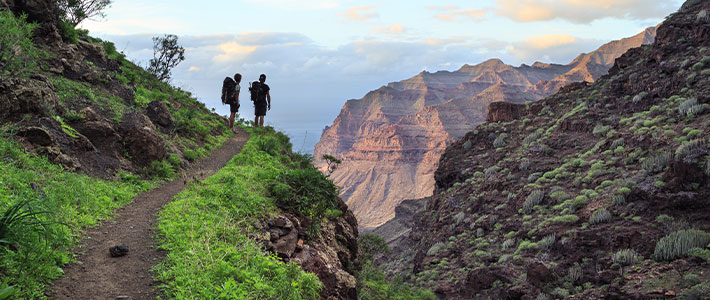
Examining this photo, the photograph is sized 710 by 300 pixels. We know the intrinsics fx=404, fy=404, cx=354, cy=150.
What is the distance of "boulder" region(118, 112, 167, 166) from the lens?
9.18 metres

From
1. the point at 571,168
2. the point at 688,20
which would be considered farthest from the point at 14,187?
the point at 688,20

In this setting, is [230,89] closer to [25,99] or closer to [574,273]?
[25,99]

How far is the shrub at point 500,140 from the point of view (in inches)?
→ 1045

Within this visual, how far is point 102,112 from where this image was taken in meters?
9.61

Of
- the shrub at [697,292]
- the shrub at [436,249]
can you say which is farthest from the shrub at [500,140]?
the shrub at [697,292]

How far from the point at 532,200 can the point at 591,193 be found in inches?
108

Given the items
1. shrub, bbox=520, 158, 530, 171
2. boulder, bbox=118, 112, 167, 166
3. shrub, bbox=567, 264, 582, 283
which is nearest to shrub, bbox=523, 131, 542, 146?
shrub, bbox=520, 158, 530, 171

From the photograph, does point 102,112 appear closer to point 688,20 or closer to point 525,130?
point 525,130

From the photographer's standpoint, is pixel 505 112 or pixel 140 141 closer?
pixel 140 141

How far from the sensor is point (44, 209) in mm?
4711

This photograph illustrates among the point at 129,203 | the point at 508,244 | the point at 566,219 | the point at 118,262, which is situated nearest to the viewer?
the point at 118,262

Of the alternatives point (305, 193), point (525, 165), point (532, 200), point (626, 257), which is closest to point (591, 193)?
point (532, 200)

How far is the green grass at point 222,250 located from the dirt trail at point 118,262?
19 centimetres

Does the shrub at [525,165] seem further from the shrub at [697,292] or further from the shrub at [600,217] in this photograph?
the shrub at [697,292]
